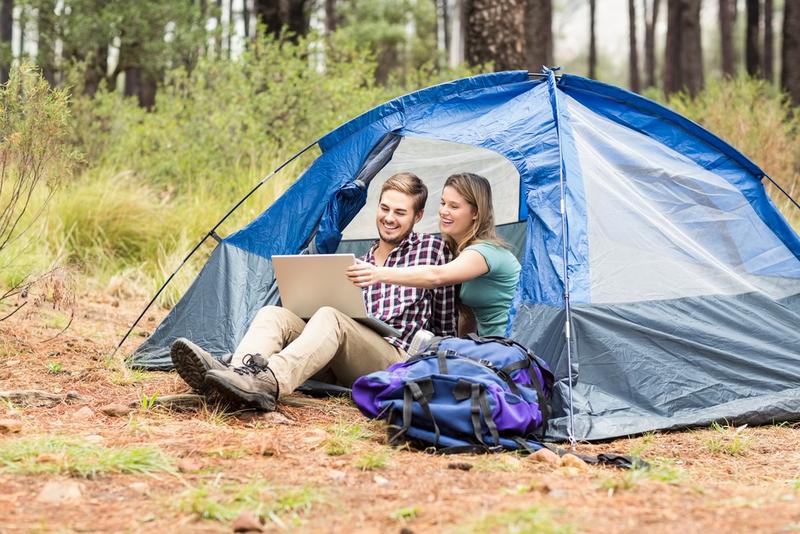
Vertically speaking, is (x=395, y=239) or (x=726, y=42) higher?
(x=726, y=42)

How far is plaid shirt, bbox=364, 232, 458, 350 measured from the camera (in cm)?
419

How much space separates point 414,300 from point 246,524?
2044mm

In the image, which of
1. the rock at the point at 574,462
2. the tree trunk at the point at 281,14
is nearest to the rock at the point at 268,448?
the rock at the point at 574,462

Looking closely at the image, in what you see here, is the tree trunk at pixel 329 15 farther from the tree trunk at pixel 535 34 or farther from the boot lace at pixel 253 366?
the boot lace at pixel 253 366

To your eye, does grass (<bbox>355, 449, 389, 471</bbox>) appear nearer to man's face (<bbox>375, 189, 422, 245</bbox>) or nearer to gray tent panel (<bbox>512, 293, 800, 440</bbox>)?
gray tent panel (<bbox>512, 293, 800, 440</bbox>)

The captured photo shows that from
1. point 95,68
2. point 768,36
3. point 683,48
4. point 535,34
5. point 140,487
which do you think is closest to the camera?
point 140,487

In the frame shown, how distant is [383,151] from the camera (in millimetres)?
4680

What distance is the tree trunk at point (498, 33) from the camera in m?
8.02

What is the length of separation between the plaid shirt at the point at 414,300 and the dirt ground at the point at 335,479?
486 mm

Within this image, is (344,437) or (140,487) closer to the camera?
(140,487)

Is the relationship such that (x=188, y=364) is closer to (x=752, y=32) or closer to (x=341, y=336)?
(x=341, y=336)

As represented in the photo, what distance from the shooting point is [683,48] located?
1546 centimetres

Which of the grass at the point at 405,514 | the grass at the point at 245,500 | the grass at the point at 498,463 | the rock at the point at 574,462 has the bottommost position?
the rock at the point at 574,462

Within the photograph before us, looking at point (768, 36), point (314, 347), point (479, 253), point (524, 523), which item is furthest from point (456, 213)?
point (768, 36)
